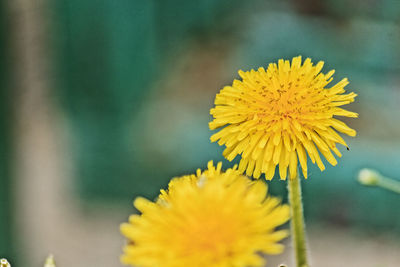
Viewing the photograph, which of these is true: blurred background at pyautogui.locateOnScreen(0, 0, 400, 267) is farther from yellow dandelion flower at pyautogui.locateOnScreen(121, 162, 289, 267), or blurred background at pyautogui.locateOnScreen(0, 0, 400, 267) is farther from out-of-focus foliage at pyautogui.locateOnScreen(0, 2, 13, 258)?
yellow dandelion flower at pyautogui.locateOnScreen(121, 162, 289, 267)

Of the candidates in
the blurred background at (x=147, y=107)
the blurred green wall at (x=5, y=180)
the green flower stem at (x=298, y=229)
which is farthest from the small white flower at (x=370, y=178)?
the blurred green wall at (x=5, y=180)

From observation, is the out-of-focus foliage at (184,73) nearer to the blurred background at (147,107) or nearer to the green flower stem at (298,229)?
the blurred background at (147,107)

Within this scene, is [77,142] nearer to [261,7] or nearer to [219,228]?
[261,7]

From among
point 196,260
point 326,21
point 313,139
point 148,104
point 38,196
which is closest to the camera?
point 196,260

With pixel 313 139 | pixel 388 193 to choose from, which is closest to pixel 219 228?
pixel 313 139

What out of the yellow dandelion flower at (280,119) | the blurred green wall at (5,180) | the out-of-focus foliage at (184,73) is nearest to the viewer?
the yellow dandelion flower at (280,119)

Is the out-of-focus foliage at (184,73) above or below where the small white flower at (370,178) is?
above
